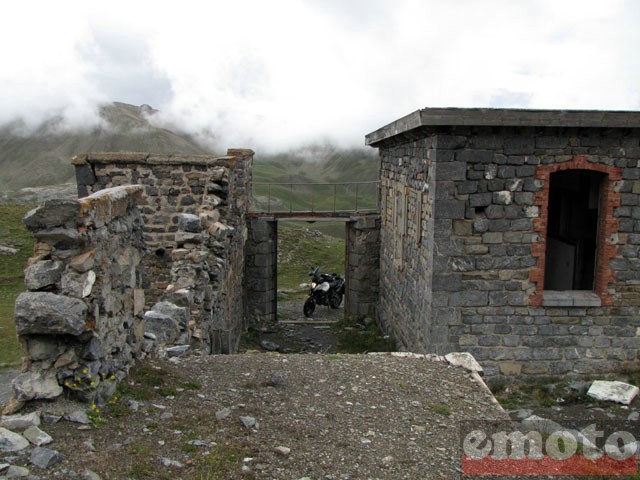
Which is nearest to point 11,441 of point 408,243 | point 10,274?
point 408,243

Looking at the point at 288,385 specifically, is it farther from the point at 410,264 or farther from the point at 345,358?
the point at 410,264

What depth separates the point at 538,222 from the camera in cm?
963

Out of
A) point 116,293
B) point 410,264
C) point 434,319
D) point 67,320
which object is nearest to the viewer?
point 67,320

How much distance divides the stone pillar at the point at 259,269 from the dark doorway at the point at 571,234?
22.5 feet

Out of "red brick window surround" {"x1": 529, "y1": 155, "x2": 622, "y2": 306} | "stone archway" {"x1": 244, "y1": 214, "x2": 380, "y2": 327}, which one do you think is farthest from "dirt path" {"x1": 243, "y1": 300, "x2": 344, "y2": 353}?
"red brick window surround" {"x1": 529, "y1": 155, "x2": 622, "y2": 306}

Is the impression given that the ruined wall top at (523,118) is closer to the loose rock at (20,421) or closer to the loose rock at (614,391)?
the loose rock at (614,391)

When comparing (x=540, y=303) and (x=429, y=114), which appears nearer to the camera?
(x=429, y=114)

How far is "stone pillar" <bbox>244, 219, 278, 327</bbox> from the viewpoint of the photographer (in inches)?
620

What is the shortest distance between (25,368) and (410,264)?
8206 millimetres

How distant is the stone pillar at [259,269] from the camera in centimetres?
1576

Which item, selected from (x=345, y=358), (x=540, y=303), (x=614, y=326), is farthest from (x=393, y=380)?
(x=614, y=326)

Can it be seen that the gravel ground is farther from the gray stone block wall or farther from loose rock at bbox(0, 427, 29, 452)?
the gray stone block wall

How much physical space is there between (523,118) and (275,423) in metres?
6.32

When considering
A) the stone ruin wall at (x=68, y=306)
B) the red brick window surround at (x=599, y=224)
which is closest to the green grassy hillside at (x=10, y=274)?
the stone ruin wall at (x=68, y=306)
